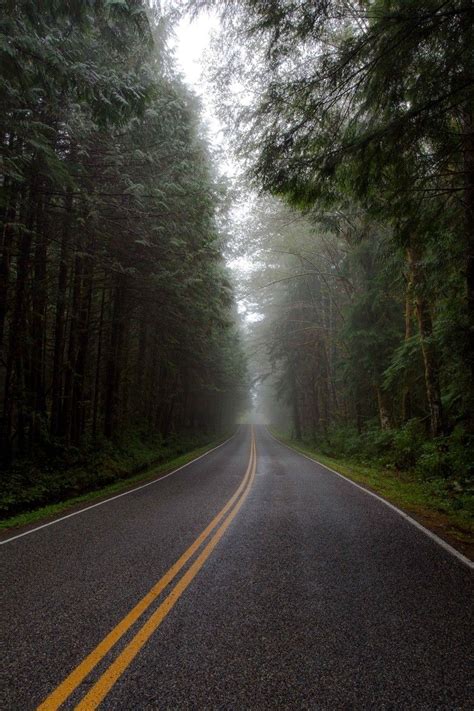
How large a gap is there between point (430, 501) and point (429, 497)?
0.37 metres

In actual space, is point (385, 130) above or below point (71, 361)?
above

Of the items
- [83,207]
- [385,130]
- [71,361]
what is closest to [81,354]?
[71,361]

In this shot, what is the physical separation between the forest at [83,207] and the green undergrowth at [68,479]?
6cm

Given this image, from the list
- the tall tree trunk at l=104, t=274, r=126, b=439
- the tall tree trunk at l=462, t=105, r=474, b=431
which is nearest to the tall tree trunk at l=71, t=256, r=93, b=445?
the tall tree trunk at l=104, t=274, r=126, b=439

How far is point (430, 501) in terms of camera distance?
8094 mm

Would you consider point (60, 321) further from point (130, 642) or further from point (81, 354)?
point (130, 642)

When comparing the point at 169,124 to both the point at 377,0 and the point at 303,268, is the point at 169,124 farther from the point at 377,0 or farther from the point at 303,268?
the point at 303,268

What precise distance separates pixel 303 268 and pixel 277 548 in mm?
15846

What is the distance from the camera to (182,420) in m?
29.6

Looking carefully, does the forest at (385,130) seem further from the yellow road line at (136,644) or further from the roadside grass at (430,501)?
the yellow road line at (136,644)

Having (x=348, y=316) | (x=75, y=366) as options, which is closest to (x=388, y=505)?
(x=348, y=316)

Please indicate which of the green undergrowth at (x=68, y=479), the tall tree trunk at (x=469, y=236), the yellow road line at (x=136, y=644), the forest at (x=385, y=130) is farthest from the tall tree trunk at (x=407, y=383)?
the yellow road line at (x=136, y=644)

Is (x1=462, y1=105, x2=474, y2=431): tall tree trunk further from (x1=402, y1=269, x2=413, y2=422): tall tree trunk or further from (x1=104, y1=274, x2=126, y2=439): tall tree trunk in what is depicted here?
(x1=104, y1=274, x2=126, y2=439): tall tree trunk

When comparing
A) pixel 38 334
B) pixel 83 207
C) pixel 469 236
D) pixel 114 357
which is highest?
pixel 83 207
